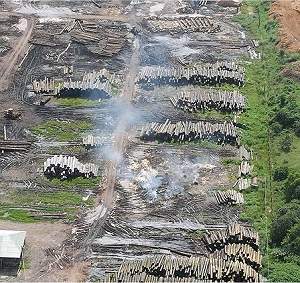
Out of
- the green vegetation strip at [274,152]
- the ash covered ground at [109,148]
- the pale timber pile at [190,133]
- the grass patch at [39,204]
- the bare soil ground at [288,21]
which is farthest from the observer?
the bare soil ground at [288,21]

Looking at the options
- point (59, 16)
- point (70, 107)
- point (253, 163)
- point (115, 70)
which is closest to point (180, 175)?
point (253, 163)

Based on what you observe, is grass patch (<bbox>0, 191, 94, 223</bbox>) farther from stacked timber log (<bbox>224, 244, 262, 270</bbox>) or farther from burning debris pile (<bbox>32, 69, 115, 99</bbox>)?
burning debris pile (<bbox>32, 69, 115, 99</bbox>)

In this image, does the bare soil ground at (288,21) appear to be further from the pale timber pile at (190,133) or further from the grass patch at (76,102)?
the grass patch at (76,102)

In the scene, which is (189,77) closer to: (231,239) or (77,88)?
(77,88)

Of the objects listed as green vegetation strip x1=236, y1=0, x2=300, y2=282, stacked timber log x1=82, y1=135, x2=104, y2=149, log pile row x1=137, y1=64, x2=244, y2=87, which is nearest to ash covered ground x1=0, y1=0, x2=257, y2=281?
stacked timber log x1=82, y1=135, x2=104, y2=149

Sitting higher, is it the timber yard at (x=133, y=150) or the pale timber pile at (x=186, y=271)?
the timber yard at (x=133, y=150)

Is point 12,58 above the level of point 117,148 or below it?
above

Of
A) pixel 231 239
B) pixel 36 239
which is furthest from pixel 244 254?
pixel 36 239

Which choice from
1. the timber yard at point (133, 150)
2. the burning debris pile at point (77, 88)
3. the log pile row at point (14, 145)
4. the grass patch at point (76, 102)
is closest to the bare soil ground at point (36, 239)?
the timber yard at point (133, 150)
